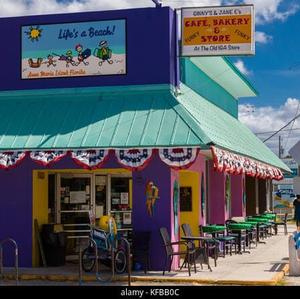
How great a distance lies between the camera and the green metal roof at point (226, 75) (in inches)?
872

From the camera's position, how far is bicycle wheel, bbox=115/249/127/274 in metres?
15.9

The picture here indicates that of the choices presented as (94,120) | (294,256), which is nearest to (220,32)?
(94,120)

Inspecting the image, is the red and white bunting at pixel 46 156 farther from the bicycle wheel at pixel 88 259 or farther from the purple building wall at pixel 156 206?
the bicycle wheel at pixel 88 259

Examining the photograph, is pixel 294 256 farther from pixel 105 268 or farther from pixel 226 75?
pixel 226 75

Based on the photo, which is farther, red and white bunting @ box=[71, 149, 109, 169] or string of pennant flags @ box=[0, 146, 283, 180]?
red and white bunting @ box=[71, 149, 109, 169]

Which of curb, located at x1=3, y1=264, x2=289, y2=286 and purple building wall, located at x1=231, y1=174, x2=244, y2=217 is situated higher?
purple building wall, located at x1=231, y1=174, x2=244, y2=217

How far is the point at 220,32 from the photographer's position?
57.0ft

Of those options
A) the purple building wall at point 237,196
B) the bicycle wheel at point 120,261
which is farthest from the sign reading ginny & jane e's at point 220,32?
the purple building wall at point 237,196

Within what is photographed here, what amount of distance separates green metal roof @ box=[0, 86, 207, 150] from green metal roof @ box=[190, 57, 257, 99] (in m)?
4.52

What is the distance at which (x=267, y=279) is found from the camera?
14.7 metres

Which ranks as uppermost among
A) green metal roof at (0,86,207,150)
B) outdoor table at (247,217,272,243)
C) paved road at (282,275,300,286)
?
green metal roof at (0,86,207,150)

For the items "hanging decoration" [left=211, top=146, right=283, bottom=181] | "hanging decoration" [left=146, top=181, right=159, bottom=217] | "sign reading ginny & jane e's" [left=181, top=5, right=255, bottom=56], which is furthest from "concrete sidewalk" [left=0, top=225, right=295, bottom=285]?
"sign reading ginny & jane e's" [left=181, top=5, right=255, bottom=56]

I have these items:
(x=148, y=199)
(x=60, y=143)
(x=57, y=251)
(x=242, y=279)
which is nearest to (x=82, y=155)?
(x=60, y=143)

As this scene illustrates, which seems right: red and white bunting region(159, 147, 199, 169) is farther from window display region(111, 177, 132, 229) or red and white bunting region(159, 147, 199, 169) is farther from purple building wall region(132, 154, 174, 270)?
window display region(111, 177, 132, 229)
